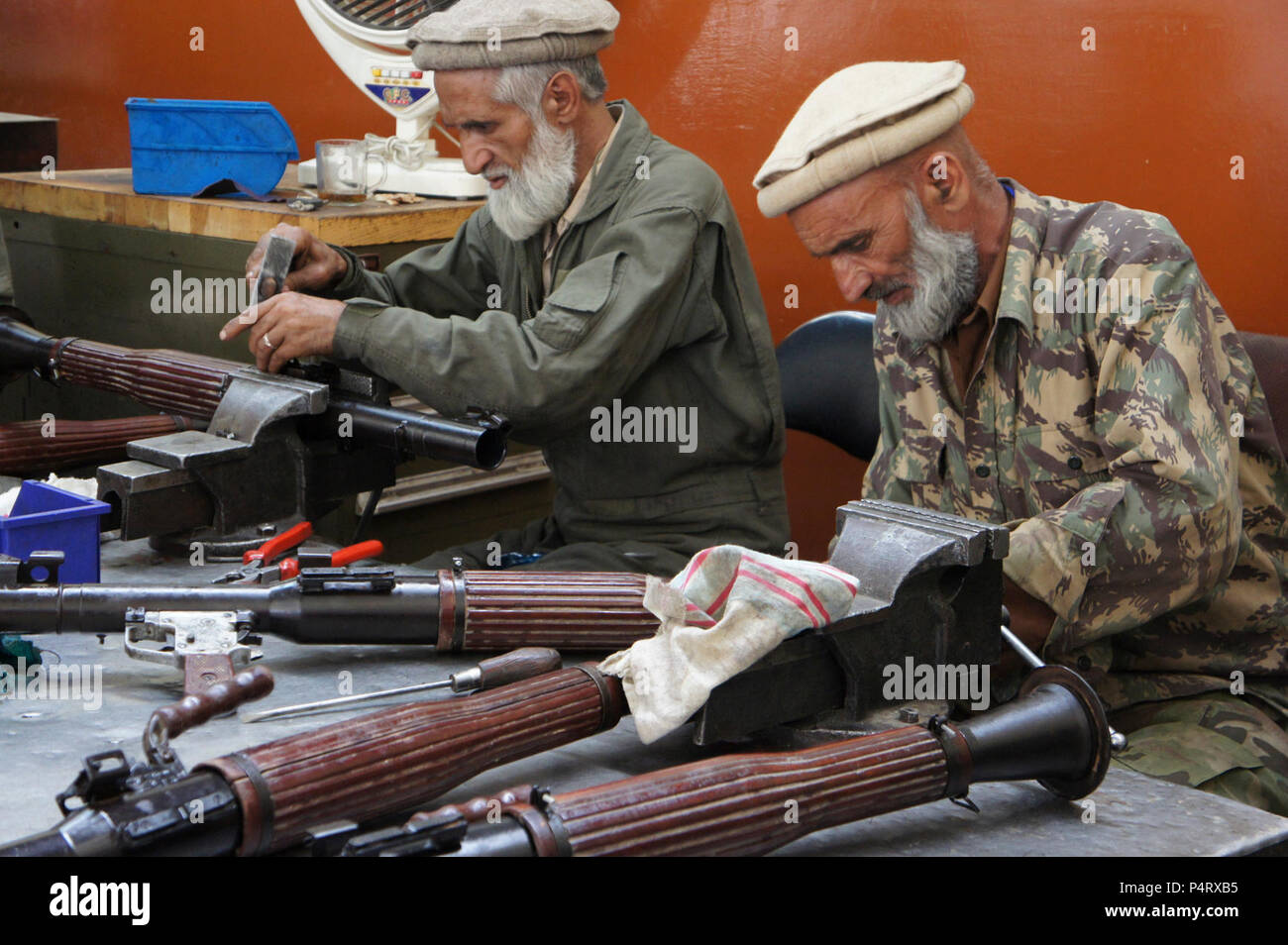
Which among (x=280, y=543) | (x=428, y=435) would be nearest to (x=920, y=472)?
(x=428, y=435)

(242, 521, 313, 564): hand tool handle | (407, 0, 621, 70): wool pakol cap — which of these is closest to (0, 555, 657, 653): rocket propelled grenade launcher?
(242, 521, 313, 564): hand tool handle

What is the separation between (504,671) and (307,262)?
1421mm

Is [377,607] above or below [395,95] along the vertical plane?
below

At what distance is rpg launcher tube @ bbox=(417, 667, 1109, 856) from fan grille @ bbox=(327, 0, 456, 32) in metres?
2.11

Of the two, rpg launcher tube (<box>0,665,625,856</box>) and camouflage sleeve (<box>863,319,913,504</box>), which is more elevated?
camouflage sleeve (<box>863,319,913,504</box>)

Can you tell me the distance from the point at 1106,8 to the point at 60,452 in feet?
7.18

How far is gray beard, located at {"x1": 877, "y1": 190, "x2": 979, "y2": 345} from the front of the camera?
2.09 m

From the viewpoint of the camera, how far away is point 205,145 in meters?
3.04

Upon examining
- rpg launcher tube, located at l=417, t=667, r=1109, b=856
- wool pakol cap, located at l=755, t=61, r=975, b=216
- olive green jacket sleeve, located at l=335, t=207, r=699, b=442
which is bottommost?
rpg launcher tube, located at l=417, t=667, r=1109, b=856

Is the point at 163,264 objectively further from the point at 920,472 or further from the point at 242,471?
the point at 920,472

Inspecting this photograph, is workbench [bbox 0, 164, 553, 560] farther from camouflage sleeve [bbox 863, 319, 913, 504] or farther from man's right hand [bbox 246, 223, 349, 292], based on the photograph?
camouflage sleeve [bbox 863, 319, 913, 504]

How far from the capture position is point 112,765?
44.4 inches

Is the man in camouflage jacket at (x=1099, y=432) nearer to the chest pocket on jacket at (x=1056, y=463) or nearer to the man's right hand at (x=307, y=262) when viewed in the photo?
the chest pocket on jacket at (x=1056, y=463)
